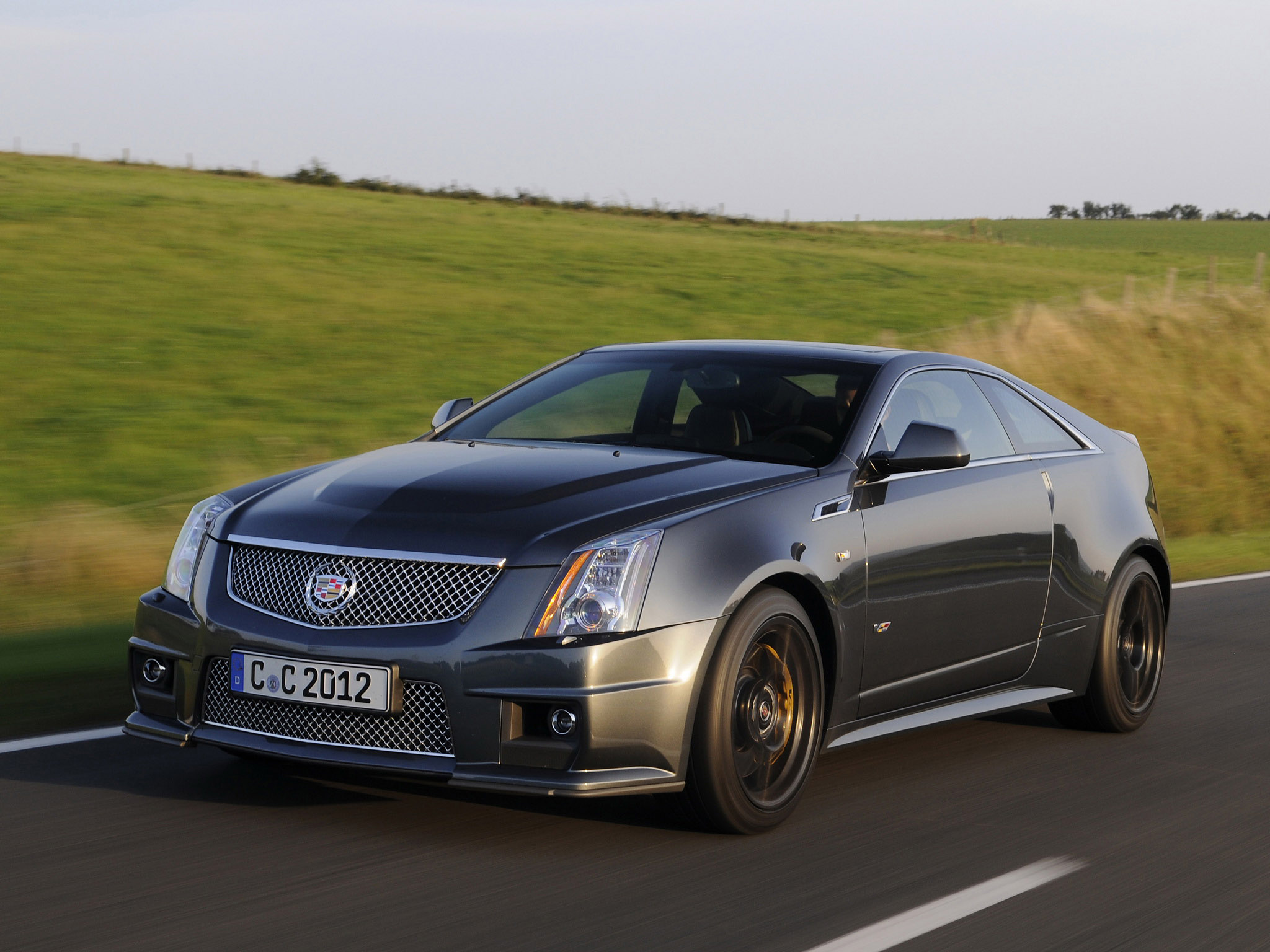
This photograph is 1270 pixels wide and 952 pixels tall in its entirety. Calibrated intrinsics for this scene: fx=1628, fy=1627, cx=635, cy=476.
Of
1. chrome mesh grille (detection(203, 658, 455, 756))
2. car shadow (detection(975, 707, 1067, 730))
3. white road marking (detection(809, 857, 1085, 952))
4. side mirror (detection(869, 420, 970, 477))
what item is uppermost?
side mirror (detection(869, 420, 970, 477))

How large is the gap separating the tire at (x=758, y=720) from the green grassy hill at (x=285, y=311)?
498cm

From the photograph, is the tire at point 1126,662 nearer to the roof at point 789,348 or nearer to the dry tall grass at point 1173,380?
the roof at point 789,348

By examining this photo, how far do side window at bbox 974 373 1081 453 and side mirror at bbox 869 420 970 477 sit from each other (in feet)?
3.02

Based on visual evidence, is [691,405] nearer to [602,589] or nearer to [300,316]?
[602,589]

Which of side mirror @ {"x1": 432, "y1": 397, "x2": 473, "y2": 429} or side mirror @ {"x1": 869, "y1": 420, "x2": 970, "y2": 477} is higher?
side mirror @ {"x1": 869, "y1": 420, "x2": 970, "y2": 477}

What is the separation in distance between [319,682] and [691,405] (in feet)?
6.80

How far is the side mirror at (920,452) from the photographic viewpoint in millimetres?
5484

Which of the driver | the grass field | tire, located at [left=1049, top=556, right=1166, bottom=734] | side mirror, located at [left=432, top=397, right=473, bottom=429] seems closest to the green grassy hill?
the grass field

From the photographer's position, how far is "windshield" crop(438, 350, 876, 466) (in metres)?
5.72

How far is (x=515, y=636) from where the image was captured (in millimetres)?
4473

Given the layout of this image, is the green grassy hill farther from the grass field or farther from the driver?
the driver

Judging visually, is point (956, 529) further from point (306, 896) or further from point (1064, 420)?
point (306, 896)

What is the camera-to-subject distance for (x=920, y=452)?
549cm

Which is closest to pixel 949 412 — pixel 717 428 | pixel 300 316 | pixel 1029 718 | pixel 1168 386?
pixel 717 428
